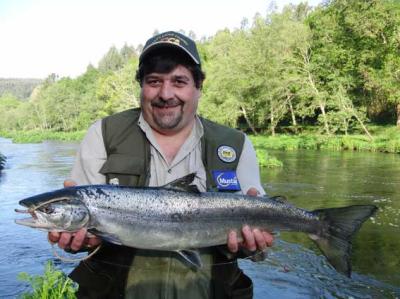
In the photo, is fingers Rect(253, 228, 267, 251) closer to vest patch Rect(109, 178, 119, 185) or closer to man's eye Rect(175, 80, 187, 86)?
vest patch Rect(109, 178, 119, 185)

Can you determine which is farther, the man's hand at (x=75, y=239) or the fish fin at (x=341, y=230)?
the fish fin at (x=341, y=230)

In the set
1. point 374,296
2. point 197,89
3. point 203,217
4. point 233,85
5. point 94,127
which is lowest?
point 374,296

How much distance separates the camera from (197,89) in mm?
3578

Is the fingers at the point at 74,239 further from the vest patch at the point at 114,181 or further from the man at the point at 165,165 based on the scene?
the vest patch at the point at 114,181

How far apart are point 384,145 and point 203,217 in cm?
3009

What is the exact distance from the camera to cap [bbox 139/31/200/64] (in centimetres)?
333

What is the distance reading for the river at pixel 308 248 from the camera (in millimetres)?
8203

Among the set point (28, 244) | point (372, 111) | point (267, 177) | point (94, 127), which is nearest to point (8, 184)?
point (28, 244)

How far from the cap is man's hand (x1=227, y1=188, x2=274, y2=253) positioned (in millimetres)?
1280

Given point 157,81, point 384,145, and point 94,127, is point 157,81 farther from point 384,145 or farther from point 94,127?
point 384,145

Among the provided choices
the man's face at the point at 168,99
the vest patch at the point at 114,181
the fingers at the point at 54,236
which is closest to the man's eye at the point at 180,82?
the man's face at the point at 168,99

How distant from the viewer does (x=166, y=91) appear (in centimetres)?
332

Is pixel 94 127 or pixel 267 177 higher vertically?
pixel 94 127

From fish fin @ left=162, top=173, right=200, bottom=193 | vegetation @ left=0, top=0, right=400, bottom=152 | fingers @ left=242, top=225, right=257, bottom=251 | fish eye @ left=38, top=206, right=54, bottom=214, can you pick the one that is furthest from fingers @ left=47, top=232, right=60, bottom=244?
vegetation @ left=0, top=0, right=400, bottom=152
